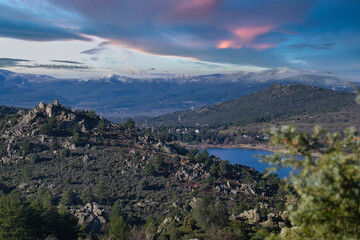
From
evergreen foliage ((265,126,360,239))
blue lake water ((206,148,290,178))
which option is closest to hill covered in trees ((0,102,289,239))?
evergreen foliage ((265,126,360,239))

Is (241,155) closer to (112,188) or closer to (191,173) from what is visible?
(191,173)

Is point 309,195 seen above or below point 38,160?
above

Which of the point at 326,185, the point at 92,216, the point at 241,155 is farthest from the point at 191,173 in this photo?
the point at 241,155

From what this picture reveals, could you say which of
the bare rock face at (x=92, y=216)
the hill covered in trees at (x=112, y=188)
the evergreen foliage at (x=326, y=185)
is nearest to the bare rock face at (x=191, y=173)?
the hill covered in trees at (x=112, y=188)

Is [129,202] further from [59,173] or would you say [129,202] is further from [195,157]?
[195,157]

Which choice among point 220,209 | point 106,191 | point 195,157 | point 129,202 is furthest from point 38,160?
point 220,209

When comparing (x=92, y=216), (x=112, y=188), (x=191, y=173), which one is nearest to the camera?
(x=92, y=216)

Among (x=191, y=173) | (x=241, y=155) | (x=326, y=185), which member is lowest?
(x=241, y=155)

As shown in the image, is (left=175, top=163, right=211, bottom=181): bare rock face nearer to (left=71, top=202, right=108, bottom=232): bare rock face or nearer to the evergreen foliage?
(left=71, top=202, right=108, bottom=232): bare rock face
